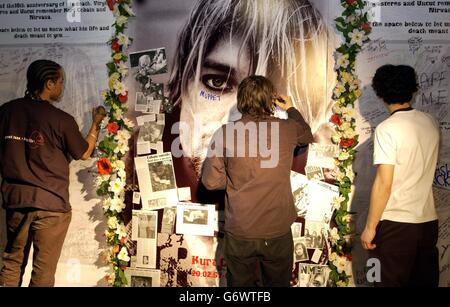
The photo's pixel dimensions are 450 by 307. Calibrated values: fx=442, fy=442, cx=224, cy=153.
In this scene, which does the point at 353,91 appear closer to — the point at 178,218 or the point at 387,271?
the point at 387,271

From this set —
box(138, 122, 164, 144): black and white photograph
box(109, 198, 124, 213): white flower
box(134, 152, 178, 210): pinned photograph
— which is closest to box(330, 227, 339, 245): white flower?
box(134, 152, 178, 210): pinned photograph

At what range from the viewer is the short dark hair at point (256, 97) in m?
2.28

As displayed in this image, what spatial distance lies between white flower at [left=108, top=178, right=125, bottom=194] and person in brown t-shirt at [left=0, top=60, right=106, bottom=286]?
1.27 ft

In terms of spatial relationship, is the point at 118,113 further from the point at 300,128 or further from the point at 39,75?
the point at 300,128

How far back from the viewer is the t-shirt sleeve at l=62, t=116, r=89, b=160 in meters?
2.60

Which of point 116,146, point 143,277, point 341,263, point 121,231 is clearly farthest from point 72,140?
point 341,263

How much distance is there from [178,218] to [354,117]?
1.35 metres

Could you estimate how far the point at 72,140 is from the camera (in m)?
2.62

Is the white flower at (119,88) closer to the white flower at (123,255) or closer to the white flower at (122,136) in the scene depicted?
the white flower at (122,136)

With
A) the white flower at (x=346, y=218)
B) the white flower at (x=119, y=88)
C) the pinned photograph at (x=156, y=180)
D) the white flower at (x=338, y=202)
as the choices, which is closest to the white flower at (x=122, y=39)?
the white flower at (x=119, y=88)

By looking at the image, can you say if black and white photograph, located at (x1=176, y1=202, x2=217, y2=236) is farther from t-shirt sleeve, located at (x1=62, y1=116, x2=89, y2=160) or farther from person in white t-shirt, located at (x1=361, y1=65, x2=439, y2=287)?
person in white t-shirt, located at (x1=361, y1=65, x2=439, y2=287)

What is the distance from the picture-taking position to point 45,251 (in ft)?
8.45

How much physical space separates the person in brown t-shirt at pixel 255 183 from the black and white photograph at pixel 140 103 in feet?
2.79
